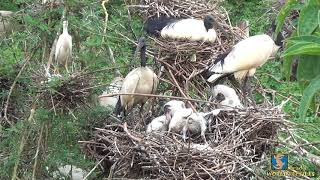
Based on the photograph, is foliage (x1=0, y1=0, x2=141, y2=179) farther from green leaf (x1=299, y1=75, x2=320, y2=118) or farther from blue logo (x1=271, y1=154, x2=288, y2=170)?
green leaf (x1=299, y1=75, x2=320, y2=118)

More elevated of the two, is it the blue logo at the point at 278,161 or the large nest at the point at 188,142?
the large nest at the point at 188,142

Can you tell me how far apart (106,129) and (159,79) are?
28.2 inches

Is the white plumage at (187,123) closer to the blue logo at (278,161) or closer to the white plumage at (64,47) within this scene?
the blue logo at (278,161)

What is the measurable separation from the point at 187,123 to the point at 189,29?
115 centimetres

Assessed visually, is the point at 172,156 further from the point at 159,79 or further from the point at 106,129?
the point at 159,79

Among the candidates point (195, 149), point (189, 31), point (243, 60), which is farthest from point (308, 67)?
point (189, 31)

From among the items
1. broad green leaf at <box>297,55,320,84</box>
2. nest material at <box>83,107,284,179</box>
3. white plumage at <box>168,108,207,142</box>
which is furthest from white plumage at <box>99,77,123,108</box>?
broad green leaf at <box>297,55,320,84</box>

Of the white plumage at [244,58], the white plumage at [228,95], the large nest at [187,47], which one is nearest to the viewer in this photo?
the white plumage at [228,95]

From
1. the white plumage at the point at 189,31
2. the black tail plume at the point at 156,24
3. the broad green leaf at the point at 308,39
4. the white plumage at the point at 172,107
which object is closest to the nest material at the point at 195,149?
the white plumage at the point at 172,107

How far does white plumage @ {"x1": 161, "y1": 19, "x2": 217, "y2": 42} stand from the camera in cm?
465

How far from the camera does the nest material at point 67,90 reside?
3383mm

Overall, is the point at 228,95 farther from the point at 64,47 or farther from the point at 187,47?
the point at 64,47

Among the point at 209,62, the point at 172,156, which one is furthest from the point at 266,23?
the point at 172,156

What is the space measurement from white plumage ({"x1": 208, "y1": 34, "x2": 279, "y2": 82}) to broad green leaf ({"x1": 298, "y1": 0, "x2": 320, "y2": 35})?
252cm
